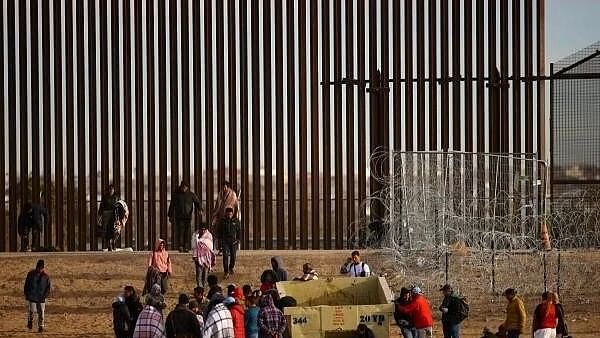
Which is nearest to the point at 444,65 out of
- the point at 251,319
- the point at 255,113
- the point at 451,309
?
the point at 255,113

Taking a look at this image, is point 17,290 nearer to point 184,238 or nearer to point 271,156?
point 184,238

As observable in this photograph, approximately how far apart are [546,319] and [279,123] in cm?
1281

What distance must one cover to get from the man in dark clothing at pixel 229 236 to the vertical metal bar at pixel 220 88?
184 inches

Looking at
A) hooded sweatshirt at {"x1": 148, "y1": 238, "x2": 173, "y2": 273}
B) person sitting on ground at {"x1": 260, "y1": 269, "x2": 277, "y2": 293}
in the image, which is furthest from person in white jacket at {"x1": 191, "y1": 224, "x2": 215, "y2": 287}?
person sitting on ground at {"x1": 260, "y1": 269, "x2": 277, "y2": 293}

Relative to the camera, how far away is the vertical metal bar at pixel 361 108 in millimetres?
30781

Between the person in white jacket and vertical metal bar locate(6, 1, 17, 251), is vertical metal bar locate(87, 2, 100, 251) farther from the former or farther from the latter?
the person in white jacket

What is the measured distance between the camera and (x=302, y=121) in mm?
31125

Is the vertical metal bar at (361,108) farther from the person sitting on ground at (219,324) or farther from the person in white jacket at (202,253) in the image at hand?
the person sitting on ground at (219,324)

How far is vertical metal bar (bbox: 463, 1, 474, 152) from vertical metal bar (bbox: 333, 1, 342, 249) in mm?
2462

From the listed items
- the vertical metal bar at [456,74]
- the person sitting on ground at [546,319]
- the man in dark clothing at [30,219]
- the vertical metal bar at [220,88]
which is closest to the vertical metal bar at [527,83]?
the vertical metal bar at [456,74]

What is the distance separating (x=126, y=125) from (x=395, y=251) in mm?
8660

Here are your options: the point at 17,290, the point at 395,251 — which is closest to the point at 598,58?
the point at 395,251

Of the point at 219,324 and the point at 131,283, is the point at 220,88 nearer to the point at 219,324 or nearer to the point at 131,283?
the point at 131,283

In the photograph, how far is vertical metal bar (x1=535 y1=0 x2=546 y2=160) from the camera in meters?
31.1
